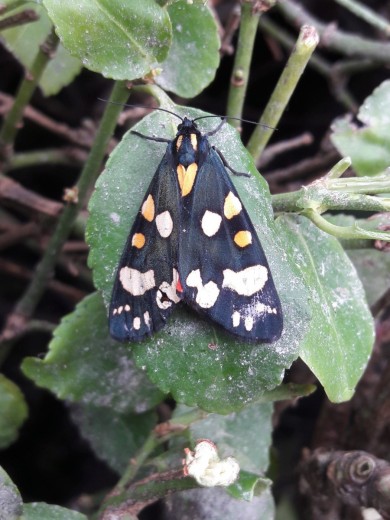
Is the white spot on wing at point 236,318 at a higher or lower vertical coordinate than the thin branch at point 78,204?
lower

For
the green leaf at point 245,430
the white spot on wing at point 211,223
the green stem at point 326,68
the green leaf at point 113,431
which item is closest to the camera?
the white spot on wing at point 211,223

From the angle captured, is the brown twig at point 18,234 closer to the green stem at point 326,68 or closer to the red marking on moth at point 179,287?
the red marking on moth at point 179,287

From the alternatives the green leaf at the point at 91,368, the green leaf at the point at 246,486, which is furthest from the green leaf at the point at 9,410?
the green leaf at the point at 246,486

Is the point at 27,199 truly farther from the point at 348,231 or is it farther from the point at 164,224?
the point at 348,231

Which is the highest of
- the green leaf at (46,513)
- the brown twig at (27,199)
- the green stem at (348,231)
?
the brown twig at (27,199)

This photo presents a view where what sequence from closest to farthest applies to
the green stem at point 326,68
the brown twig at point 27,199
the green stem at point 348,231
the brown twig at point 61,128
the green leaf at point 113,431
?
the green stem at point 348,231
the green leaf at point 113,431
the brown twig at point 27,199
the brown twig at point 61,128
the green stem at point 326,68

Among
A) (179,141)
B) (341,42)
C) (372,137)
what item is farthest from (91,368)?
(341,42)

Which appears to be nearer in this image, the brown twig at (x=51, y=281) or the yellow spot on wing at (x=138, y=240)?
the yellow spot on wing at (x=138, y=240)
